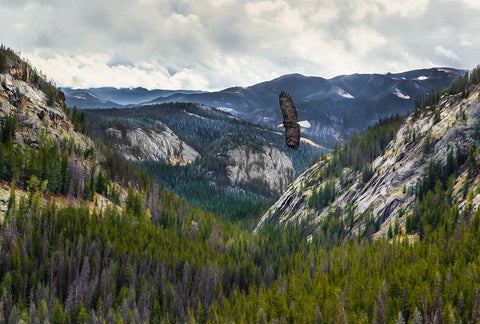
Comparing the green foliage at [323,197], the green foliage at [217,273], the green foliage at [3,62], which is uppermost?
the green foliage at [3,62]

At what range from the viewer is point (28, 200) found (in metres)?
125

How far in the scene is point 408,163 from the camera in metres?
150

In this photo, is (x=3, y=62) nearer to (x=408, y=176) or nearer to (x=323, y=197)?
(x=323, y=197)

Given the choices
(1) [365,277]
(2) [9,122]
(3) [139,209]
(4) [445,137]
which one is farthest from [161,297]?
(4) [445,137]

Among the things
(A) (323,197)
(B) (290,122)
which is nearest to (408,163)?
(A) (323,197)

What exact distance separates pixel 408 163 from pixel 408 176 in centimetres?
561

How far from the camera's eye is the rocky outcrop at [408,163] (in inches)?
5310

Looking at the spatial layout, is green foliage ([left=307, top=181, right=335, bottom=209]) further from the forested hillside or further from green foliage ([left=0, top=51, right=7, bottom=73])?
green foliage ([left=0, top=51, right=7, bottom=73])

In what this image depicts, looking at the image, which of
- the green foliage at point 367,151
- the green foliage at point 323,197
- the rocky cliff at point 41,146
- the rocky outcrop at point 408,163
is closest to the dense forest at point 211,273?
the rocky cliff at point 41,146

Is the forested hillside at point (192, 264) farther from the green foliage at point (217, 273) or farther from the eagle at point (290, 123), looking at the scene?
the eagle at point (290, 123)

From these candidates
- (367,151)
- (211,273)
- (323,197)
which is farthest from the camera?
(367,151)

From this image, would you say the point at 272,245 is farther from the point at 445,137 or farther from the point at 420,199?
the point at 445,137

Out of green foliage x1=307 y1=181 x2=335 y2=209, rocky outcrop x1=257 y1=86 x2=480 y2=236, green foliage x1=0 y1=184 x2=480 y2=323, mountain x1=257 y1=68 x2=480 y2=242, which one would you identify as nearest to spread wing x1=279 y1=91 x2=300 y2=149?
green foliage x1=0 y1=184 x2=480 y2=323

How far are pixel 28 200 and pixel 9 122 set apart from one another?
2581 centimetres
